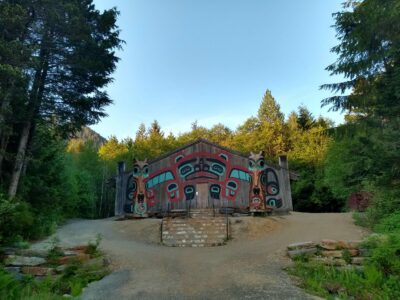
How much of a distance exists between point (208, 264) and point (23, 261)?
4739 millimetres

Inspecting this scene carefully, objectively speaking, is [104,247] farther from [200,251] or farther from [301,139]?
[301,139]

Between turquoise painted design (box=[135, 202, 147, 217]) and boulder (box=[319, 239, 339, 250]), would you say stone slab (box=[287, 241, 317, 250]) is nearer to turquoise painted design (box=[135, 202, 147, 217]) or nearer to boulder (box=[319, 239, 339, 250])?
boulder (box=[319, 239, 339, 250])

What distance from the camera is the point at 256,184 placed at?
16.9 m

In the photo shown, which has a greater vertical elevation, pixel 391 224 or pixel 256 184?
pixel 256 184

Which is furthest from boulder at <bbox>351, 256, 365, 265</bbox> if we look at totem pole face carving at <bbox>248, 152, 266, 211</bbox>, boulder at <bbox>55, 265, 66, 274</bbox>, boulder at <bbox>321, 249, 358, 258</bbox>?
totem pole face carving at <bbox>248, 152, 266, 211</bbox>

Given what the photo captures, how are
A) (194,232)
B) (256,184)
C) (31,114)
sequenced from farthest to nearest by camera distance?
(256,184) → (194,232) → (31,114)

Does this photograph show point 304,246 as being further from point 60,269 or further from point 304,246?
point 60,269

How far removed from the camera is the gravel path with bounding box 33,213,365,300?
6113mm

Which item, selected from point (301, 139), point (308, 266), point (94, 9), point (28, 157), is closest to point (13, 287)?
point (28, 157)

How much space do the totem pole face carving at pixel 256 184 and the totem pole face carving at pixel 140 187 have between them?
616 cm

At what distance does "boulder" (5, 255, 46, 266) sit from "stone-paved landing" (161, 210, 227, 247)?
5.64 meters

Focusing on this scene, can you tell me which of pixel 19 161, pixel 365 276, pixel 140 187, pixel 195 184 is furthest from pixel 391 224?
pixel 140 187

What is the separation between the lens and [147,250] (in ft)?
35.6

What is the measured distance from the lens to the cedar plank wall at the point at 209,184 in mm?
18484
